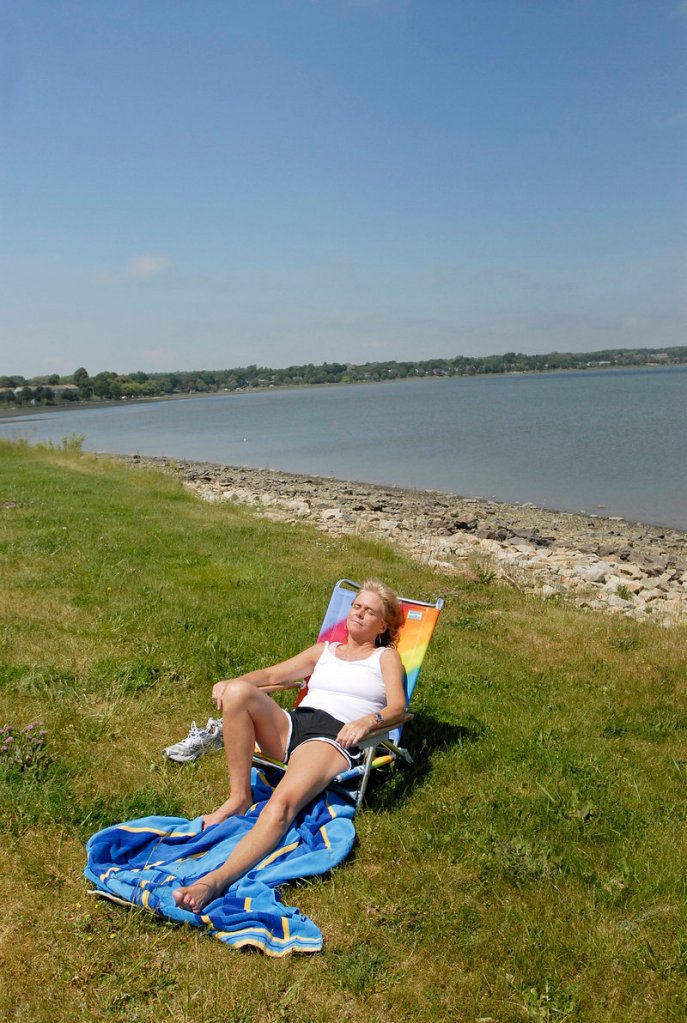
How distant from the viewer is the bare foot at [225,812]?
13.2 ft

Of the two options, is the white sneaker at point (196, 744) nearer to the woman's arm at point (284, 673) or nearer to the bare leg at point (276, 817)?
the woman's arm at point (284, 673)

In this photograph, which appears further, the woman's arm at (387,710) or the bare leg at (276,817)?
the woman's arm at (387,710)

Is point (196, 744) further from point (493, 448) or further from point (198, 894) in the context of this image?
point (493, 448)

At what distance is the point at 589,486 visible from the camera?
89.6 ft

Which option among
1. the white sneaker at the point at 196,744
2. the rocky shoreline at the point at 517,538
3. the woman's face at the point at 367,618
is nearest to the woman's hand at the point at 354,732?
the woman's face at the point at 367,618

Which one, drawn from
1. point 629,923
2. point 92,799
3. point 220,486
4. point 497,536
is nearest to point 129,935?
point 92,799

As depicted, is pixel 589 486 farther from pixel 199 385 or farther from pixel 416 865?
pixel 199 385

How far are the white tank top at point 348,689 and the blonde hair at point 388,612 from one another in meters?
0.19

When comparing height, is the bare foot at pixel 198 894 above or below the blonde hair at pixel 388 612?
below

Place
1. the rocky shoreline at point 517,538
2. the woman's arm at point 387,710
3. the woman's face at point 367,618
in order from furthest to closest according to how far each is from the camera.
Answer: the rocky shoreline at point 517,538, the woman's face at point 367,618, the woman's arm at point 387,710

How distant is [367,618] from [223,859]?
66.7 inches

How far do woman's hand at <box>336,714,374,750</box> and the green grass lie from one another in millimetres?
430

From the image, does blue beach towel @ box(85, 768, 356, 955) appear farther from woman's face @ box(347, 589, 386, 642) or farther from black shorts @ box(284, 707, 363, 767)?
woman's face @ box(347, 589, 386, 642)

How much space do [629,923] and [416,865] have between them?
0.98 m
